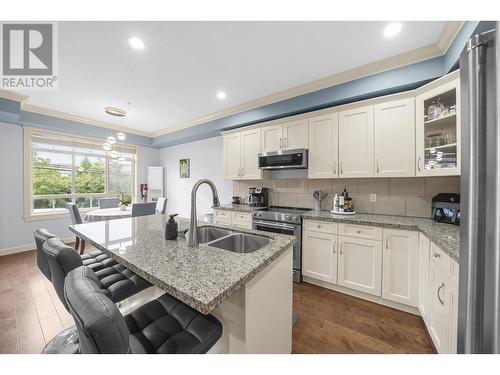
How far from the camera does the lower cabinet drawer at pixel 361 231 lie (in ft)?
6.71

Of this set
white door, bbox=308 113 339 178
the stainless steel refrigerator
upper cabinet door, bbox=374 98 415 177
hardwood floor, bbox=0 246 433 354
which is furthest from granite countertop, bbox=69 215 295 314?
upper cabinet door, bbox=374 98 415 177

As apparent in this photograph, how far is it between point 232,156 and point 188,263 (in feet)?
9.09

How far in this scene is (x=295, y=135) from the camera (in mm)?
2881

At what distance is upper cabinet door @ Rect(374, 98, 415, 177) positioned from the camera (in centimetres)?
209

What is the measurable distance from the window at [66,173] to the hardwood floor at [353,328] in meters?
4.16

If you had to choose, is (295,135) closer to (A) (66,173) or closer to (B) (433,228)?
(B) (433,228)

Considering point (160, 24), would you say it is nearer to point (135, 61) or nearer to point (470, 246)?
point (135, 61)

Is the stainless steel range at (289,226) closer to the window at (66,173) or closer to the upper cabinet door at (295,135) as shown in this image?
the upper cabinet door at (295,135)

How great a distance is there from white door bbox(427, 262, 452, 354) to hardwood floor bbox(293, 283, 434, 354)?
0.61 feet

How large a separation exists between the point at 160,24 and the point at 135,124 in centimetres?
335

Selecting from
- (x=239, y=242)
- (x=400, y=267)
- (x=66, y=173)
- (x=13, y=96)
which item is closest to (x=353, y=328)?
(x=400, y=267)

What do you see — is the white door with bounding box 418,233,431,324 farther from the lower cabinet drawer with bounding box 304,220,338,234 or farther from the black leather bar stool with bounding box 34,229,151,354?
the black leather bar stool with bounding box 34,229,151,354

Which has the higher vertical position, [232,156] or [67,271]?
[232,156]

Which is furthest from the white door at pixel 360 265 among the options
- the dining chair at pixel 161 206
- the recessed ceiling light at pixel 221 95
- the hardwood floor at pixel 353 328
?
the dining chair at pixel 161 206
